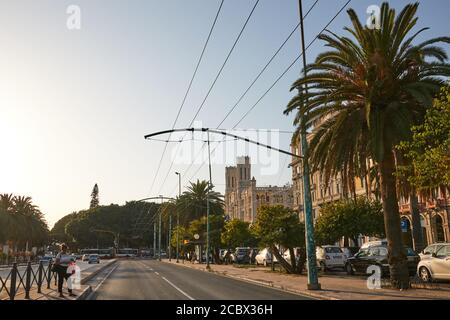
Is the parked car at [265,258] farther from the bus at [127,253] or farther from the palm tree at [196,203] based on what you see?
the bus at [127,253]

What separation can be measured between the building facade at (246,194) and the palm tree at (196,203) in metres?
13.1

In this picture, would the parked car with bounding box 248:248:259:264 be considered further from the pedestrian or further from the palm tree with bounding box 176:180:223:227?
the pedestrian

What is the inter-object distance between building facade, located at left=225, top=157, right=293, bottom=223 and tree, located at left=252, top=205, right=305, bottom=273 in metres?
44.4

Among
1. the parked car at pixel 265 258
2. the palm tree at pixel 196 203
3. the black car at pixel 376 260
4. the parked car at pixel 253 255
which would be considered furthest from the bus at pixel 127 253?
the black car at pixel 376 260

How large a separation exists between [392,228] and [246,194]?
267 feet

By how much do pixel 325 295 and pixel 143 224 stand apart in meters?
104

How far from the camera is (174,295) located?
16.4 metres

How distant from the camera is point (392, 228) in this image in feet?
58.9

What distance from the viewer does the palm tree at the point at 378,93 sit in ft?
56.6

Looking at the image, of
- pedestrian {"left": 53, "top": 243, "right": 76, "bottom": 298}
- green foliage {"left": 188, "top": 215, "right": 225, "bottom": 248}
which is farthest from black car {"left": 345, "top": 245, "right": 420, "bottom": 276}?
green foliage {"left": 188, "top": 215, "right": 225, "bottom": 248}

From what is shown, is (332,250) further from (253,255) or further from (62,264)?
(253,255)

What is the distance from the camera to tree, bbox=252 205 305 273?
29.1m
